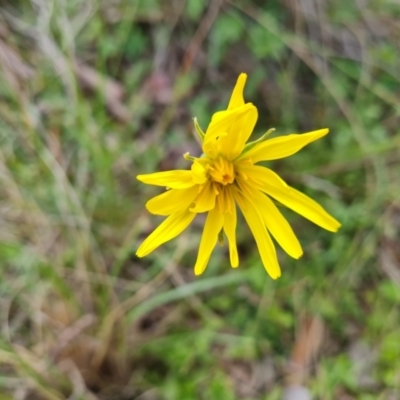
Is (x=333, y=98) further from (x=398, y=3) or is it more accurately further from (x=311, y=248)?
(x=311, y=248)

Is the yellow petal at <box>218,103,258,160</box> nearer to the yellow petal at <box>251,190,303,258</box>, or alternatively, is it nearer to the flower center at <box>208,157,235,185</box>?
the flower center at <box>208,157,235,185</box>

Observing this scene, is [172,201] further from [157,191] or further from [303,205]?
[157,191]

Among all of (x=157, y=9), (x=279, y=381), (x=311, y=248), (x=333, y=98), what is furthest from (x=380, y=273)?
A: (x=157, y=9)

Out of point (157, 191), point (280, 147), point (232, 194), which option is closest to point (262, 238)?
point (232, 194)

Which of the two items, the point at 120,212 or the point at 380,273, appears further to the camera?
the point at 380,273

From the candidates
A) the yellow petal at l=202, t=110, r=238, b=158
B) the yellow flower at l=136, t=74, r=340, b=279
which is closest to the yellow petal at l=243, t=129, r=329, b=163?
the yellow flower at l=136, t=74, r=340, b=279

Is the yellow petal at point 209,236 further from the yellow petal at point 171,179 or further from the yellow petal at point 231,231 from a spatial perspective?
the yellow petal at point 171,179
